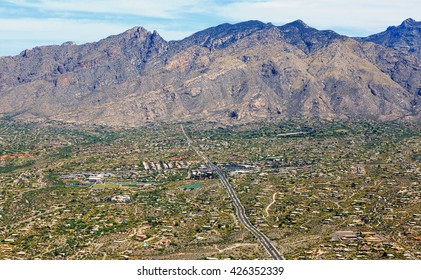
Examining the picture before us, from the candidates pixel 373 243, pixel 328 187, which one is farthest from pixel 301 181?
pixel 373 243

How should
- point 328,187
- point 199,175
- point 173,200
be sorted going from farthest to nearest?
1. point 199,175
2. point 328,187
3. point 173,200

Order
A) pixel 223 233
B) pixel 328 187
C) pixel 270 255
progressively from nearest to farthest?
pixel 270 255
pixel 223 233
pixel 328 187

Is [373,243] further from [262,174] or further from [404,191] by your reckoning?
[262,174]

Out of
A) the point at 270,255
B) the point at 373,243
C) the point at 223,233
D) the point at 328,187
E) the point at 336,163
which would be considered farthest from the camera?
the point at 336,163

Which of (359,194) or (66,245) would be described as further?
(359,194)

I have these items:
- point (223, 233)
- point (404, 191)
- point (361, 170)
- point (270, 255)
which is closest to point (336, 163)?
point (361, 170)

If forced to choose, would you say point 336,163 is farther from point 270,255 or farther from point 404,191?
point 270,255

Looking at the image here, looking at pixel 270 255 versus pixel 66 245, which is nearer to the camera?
pixel 270 255

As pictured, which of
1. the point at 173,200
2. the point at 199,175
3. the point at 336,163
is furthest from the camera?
the point at 336,163

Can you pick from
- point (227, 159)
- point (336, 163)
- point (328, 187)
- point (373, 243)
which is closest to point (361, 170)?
point (336, 163)
